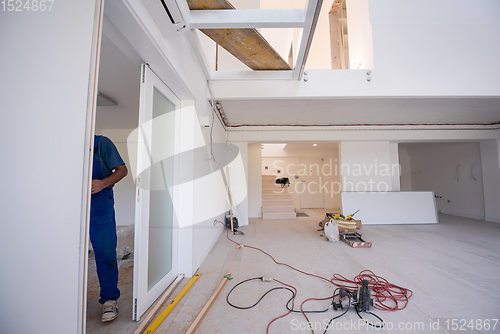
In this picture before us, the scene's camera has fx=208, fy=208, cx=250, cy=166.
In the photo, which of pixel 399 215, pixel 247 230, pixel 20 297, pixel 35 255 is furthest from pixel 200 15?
pixel 399 215

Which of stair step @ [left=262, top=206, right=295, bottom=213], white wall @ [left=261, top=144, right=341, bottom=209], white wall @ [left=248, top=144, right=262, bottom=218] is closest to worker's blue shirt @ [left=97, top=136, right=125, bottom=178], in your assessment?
white wall @ [left=248, top=144, right=262, bottom=218]

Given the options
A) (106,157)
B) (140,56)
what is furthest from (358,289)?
(140,56)

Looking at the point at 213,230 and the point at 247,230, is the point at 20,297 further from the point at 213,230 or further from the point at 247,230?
A: the point at 247,230

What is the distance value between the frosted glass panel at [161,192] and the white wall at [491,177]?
7.62 m

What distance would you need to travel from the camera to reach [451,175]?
645 centimetres

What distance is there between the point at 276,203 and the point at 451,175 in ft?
18.0

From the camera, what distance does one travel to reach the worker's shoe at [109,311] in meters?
1.49

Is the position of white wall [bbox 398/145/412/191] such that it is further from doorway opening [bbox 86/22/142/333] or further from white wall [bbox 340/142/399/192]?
doorway opening [bbox 86/22/142/333]

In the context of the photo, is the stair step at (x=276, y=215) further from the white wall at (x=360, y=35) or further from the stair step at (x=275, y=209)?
the white wall at (x=360, y=35)

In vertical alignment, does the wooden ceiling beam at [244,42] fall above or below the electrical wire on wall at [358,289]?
above

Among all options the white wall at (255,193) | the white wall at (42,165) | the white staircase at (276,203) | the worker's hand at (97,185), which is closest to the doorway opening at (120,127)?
the white wall at (42,165)

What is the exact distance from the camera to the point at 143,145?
1605mm

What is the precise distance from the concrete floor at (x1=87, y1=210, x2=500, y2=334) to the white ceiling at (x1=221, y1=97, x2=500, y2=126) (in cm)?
245

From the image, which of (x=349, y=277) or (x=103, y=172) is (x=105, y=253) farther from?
(x=349, y=277)
